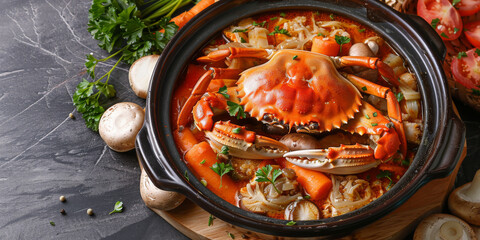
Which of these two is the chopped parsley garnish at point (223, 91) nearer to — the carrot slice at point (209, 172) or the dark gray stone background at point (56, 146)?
the carrot slice at point (209, 172)

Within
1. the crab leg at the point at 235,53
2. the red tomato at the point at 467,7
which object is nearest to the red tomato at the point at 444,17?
the red tomato at the point at 467,7

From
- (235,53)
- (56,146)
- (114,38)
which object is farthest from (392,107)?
(56,146)

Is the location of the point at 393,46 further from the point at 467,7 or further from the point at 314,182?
the point at 314,182

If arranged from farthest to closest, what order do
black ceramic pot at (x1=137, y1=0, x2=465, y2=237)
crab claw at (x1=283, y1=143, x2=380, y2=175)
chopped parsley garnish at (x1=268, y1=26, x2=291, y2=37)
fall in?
chopped parsley garnish at (x1=268, y1=26, x2=291, y2=37)
crab claw at (x1=283, y1=143, x2=380, y2=175)
black ceramic pot at (x1=137, y1=0, x2=465, y2=237)

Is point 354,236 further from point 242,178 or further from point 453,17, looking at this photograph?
point 453,17

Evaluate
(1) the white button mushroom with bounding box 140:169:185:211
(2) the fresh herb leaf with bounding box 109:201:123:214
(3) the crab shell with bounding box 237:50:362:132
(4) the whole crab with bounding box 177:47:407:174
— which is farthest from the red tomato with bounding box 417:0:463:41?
(2) the fresh herb leaf with bounding box 109:201:123:214

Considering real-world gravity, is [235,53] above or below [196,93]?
above

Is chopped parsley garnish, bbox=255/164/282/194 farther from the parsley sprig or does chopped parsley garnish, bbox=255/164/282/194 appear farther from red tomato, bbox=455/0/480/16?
red tomato, bbox=455/0/480/16

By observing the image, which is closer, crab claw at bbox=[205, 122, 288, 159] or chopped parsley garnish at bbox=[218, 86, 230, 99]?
crab claw at bbox=[205, 122, 288, 159]
